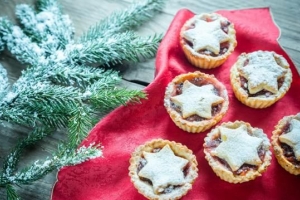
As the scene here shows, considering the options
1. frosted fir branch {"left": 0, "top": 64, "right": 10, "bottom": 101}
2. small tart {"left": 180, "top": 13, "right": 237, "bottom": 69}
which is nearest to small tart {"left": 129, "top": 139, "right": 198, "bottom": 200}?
small tart {"left": 180, "top": 13, "right": 237, "bottom": 69}

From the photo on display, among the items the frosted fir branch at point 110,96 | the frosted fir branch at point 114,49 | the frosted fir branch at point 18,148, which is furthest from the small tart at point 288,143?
the frosted fir branch at point 18,148

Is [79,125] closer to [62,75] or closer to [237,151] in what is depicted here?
[62,75]

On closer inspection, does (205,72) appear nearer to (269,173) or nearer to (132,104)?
(132,104)

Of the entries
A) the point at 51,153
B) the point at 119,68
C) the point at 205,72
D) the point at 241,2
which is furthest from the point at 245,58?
the point at 51,153

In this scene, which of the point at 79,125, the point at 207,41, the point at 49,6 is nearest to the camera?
the point at 79,125

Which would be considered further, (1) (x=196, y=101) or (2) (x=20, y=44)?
(2) (x=20, y=44)

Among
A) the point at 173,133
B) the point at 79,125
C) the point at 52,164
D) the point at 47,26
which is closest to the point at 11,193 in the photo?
the point at 52,164

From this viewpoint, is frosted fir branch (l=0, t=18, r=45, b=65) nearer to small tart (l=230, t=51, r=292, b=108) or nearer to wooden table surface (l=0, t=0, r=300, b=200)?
wooden table surface (l=0, t=0, r=300, b=200)
